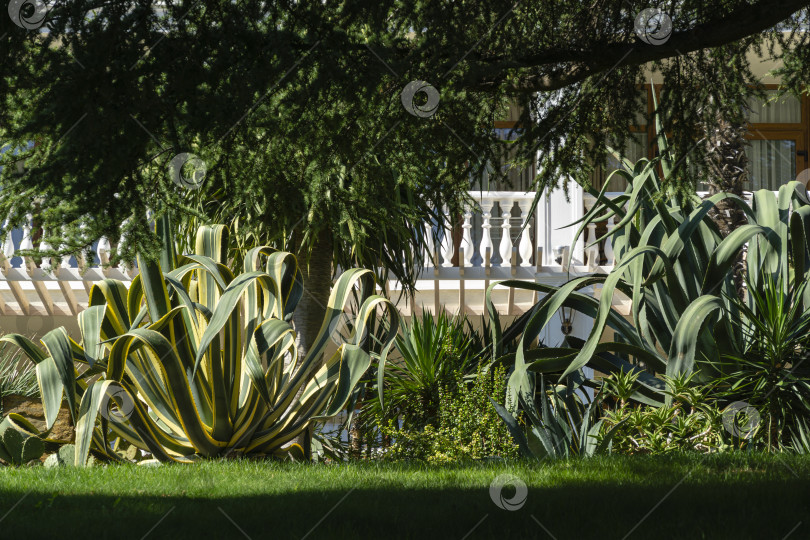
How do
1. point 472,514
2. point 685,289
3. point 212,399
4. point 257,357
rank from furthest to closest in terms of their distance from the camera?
point 685,289 < point 212,399 < point 257,357 < point 472,514

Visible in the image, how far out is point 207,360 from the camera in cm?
527

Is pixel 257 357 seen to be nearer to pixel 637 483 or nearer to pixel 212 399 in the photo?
pixel 212 399

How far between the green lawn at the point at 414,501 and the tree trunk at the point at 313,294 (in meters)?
1.92

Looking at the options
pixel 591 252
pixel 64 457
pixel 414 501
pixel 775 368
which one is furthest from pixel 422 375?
pixel 591 252

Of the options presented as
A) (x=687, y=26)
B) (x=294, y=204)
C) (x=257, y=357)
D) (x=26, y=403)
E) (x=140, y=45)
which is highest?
(x=687, y=26)

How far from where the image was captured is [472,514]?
3.22m

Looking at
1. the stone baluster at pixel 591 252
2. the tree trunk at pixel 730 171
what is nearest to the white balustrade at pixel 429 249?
the stone baluster at pixel 591 252

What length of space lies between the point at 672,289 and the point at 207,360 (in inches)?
117

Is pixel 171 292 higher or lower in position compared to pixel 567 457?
higher

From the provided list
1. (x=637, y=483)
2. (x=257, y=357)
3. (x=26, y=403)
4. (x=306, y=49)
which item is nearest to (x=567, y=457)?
(x=637, y=483)

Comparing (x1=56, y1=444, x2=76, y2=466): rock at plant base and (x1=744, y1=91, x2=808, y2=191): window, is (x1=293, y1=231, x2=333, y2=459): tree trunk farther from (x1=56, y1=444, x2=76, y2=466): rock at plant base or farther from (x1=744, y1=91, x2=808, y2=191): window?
(x1=744, y1=91, x2=808, y2=191): window

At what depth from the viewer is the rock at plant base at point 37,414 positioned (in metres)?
6.08

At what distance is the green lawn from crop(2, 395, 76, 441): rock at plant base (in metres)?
1.75

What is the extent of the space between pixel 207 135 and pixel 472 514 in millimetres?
1671
